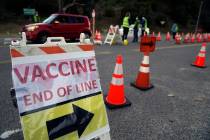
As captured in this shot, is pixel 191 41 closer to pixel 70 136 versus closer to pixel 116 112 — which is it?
pixel 116 112

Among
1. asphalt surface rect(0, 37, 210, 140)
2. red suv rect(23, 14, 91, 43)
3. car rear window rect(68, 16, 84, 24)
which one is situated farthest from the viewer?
car rear window rect(68, 16, 84, 24)

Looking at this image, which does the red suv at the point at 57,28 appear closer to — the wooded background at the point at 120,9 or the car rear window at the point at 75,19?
the car rear window at the point at 75,19

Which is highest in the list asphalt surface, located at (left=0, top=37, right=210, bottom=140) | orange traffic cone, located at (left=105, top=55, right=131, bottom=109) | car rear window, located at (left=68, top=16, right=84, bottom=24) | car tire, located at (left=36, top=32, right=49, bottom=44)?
car rear window, located at (left=68, top=16, right=84, bottom=24)

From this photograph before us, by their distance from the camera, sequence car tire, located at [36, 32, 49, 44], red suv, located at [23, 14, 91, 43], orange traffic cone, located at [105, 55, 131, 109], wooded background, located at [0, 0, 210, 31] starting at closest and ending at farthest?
1. orange traffic cone, located at [105, 55, 131, 109]
2. red suv, located at [23, 14, 91, 43]
3. car tire, located at [36, 32, 49, 44]
4. wooded background, located at [0, 0, 210, 31]

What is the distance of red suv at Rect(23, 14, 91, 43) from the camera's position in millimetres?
11396

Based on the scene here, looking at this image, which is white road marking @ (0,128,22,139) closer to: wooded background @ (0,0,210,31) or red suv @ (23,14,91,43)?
red suv @ (23,14,91,43)

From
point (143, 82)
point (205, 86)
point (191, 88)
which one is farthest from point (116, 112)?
point (205, 86)

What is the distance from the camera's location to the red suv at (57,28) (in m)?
11.4

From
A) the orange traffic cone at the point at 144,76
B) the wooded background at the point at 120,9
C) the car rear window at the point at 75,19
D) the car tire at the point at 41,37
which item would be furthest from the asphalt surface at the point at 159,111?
the wooded background at the point at 120,9

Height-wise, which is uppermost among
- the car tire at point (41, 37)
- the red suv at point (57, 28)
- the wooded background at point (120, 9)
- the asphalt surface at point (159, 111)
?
the wooded background at point (120, 9)

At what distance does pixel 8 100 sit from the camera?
3.82 m

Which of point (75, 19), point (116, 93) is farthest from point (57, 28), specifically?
point (116, 93)

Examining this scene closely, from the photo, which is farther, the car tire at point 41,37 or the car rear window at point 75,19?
the car rear window at point 75,19

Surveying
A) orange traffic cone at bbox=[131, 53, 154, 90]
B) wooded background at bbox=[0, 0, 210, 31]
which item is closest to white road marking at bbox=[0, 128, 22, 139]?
orange traffic cone at bbox=[131, 53, 154, 90]
